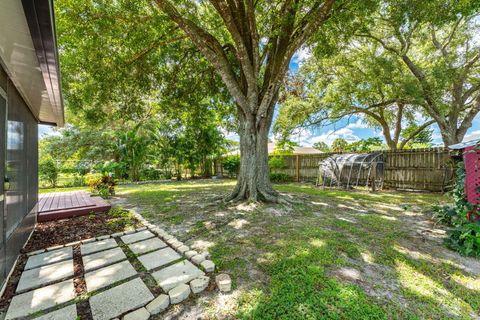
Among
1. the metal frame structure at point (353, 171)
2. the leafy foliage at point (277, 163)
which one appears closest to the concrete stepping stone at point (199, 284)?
the metal frame structure at point (353, 171)

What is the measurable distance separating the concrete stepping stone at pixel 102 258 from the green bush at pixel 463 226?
4652 mm

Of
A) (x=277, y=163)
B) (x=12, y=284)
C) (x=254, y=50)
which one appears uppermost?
(x=254, y=50)

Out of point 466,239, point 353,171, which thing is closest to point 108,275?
point 466,239

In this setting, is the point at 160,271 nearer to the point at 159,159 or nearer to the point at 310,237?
the point at 310,237

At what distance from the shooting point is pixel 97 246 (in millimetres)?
2963

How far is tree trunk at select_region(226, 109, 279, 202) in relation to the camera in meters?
5.37

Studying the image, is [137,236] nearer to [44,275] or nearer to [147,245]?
[147,245]

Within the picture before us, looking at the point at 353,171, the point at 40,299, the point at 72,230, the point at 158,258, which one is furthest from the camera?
the point at 353,171

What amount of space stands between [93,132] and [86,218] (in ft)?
43.9

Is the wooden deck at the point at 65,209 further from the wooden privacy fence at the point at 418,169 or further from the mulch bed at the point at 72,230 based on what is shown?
the wooden privacy fence at the point at 418,169

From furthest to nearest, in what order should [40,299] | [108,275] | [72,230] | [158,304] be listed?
[72,230], [108,275], [40,299], [158,304]

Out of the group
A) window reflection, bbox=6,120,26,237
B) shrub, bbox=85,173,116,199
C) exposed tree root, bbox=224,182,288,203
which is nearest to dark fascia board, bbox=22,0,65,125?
window reflection, bbox=6,120,26,237

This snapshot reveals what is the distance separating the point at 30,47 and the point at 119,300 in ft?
8.40

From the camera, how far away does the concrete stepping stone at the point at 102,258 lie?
241 cm
